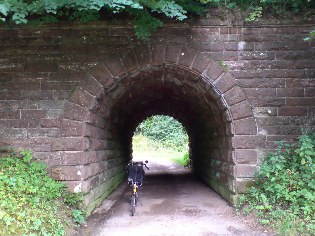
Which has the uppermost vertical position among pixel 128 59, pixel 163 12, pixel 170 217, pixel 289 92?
pixel 163 12

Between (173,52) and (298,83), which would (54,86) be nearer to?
(173,52)

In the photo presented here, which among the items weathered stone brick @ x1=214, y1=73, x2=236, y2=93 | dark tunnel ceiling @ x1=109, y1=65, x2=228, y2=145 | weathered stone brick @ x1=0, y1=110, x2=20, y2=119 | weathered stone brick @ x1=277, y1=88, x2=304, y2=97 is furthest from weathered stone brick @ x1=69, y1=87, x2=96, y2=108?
weathered stone brick @ x1=277, y1=88, x2=304, y2=97

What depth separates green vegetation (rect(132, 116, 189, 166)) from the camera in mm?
36375

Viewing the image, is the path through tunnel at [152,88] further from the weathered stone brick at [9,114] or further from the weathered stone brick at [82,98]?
the weathered stone brick at [9,114]

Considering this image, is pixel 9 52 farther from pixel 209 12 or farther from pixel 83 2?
pixel 209 12

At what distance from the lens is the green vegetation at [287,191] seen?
578 cm

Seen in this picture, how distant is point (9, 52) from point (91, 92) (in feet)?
6.42

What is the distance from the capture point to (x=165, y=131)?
1539 inches

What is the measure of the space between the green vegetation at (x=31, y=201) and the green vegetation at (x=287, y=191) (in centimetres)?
354

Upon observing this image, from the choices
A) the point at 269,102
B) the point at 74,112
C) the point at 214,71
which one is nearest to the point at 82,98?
the point at 74,112

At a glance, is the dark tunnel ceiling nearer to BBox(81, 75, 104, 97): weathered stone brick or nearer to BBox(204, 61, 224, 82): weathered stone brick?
BBox(204, 61, 224, 82): weathered stone brick

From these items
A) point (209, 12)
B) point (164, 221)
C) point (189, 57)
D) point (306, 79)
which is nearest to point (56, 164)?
point (164, 221)

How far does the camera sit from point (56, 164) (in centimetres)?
673

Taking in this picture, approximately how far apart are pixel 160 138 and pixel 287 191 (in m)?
33.2
